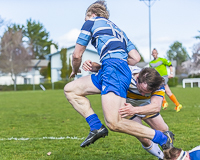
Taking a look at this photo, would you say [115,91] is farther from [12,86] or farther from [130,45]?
[12,86]

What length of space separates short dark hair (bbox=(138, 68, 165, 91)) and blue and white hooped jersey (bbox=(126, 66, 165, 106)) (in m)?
0.22

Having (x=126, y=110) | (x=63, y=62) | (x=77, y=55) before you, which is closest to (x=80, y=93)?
(x=77, y=55)

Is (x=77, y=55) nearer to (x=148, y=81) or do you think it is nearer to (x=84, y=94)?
(x=84, y=94)

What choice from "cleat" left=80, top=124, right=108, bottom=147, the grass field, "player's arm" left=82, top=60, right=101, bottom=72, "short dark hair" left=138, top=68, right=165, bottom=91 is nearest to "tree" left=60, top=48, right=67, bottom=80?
the grass field

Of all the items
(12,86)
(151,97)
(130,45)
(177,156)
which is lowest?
(12,86)

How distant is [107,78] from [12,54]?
6054 cm

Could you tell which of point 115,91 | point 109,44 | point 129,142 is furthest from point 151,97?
point 129,142

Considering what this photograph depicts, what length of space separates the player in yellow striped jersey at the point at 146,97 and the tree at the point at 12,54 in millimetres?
56841

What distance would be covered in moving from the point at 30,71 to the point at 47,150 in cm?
7089

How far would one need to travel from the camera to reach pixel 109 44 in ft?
13.6

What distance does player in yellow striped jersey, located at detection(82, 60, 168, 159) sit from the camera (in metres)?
4.07

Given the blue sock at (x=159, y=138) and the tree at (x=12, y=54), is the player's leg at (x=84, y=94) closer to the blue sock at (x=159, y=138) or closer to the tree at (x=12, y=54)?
the blue sock at (x=159, y=138)

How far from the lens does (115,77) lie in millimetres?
4016

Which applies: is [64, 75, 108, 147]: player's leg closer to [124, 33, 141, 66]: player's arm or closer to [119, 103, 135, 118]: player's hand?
[119, 103, 135, 118]: player's hand
